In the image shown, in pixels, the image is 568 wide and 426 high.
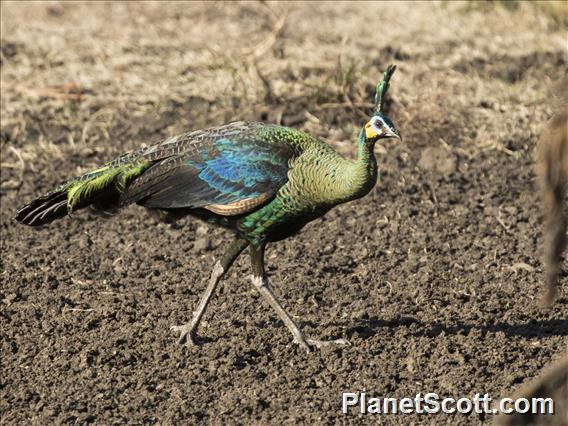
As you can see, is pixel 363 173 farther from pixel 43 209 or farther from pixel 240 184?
pixel 43 209

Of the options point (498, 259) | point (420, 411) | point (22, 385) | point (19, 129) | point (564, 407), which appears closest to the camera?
point (564, 407)

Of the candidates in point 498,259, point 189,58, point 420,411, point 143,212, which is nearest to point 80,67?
point 189,58

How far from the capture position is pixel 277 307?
6082mm

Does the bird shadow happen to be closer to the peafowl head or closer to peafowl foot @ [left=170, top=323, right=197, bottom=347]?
peafowl foot @ [left=170, top=323, right=197, bottom=347]

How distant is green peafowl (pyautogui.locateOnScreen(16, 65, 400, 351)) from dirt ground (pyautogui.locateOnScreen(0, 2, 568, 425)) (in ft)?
1.40

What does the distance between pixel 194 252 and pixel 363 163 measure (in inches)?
80.4

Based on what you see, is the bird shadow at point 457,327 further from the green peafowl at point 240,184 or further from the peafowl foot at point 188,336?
the peafowl foot at point 188,336

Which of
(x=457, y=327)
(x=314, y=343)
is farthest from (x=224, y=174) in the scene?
(x=457, y=327)

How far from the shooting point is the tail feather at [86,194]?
239 inches

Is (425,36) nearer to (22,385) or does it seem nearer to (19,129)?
Answer: (19,129)

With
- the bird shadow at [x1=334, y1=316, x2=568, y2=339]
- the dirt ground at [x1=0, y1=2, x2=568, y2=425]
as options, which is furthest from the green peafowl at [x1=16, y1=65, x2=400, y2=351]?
the dirt ground at [x1=0, y1=2, x2=568, y2=425]

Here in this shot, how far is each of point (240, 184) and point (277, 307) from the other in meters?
0.76

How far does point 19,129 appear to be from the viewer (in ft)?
29.7

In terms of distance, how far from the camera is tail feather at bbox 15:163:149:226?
606cm
